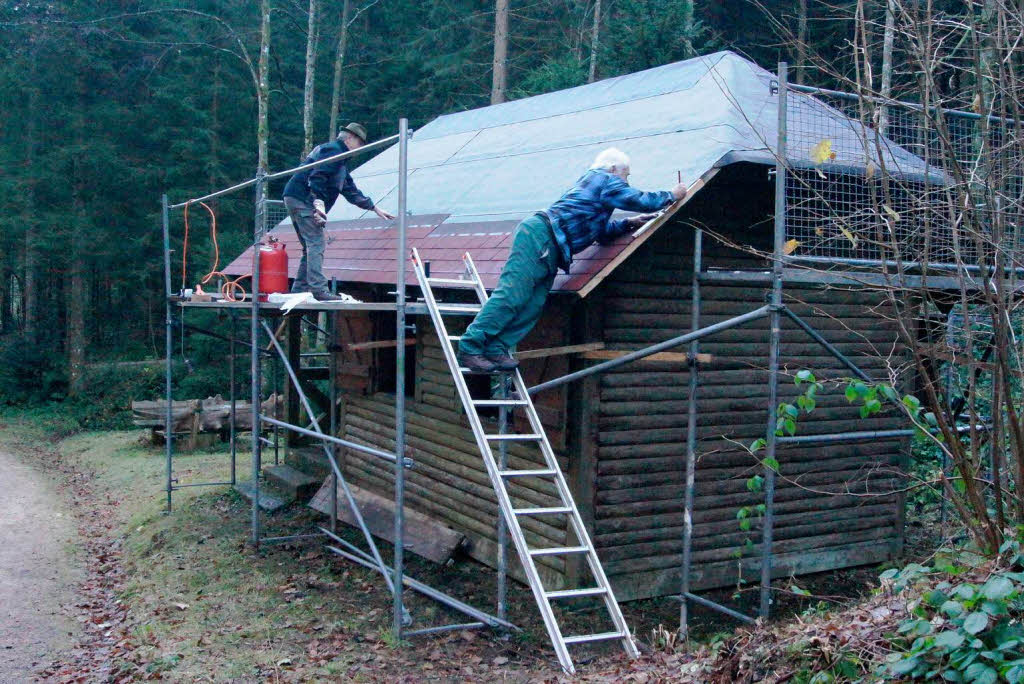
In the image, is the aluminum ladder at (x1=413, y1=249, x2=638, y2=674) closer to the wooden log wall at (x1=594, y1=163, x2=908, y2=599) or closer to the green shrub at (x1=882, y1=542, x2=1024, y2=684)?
the wooden log wall at (x1=594, y1=163, x2=908, y2=599)

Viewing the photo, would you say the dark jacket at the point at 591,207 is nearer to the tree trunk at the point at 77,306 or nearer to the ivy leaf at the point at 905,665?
the ivy leaf at the point at 905,665

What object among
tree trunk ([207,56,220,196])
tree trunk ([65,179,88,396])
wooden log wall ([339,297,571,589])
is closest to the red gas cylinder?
wooden log wall ([339,297,571,589])

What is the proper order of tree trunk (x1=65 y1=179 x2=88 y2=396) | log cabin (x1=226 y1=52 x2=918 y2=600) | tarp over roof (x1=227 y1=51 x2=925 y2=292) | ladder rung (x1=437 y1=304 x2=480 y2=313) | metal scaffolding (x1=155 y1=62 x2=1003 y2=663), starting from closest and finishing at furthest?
metal scaffolding (x1=155 y1=62 x2=1003 y2=663) < ladder rung (x1=437 y1=304 x2=480 y2=313) < tarp over roof (x1=227 y1=51 x2=925 y2=292) < log cabin (x1=226 y1=52 x2=918 y2=600) < tree trunk (x1=65 y1=179 x2=88 y2=396)

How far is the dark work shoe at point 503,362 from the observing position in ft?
22.8

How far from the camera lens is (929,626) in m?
4.20

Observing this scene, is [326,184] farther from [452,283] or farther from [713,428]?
[713,428]

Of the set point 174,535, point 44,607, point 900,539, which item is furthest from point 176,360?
point 900,539

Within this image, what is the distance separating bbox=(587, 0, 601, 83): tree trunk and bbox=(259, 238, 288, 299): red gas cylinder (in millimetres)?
12676

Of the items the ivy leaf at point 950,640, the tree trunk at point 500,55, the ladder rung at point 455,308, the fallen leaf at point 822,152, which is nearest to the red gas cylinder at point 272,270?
the ladder rung at point 455,308

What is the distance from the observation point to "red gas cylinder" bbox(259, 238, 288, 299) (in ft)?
31.3

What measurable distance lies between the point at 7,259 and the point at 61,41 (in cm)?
717

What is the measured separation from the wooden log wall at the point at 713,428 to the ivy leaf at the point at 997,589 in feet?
12.9

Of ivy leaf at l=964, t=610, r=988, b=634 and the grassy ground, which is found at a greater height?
ivy leaf at l=964, t=610, r=988, b=634

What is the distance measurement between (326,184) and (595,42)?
1485cm
